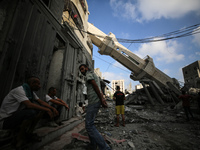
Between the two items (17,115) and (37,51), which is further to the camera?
(37,51)

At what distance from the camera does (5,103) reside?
4.98 ft

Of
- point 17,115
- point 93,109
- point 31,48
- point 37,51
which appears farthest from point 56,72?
point 93,109

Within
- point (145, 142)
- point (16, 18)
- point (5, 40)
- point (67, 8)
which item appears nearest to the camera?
point (5, 40)

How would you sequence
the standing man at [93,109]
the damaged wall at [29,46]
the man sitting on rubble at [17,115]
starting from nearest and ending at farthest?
1. the man sitting on rubble at [17,115]
2. the standing man at [93,109]
3. the damaged wall at [29,46]

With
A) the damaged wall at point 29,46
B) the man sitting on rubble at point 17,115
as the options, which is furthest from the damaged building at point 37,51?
the man sitting on rubble at point 17,115

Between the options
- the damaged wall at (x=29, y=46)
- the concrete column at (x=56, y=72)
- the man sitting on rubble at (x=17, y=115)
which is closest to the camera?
the man sitting on rubble at (x=17, y=115)

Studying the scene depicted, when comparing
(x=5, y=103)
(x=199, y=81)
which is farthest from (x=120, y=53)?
(x=5, y=103)

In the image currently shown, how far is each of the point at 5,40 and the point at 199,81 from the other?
51.4 ft

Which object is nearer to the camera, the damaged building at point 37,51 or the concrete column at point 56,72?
the damaged building at point 37,51

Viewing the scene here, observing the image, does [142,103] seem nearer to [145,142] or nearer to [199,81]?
[199,81]

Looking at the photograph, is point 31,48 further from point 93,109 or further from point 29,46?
point 93,109

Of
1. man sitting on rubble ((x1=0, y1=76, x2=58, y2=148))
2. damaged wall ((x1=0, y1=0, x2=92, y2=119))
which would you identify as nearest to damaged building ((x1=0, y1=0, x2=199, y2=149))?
damaged wall ((x1=0, y1=0, x2=92, y2=119))

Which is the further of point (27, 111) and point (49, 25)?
point (49, 25)

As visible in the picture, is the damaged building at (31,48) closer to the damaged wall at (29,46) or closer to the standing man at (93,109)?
the damaged wall at (29,46)
